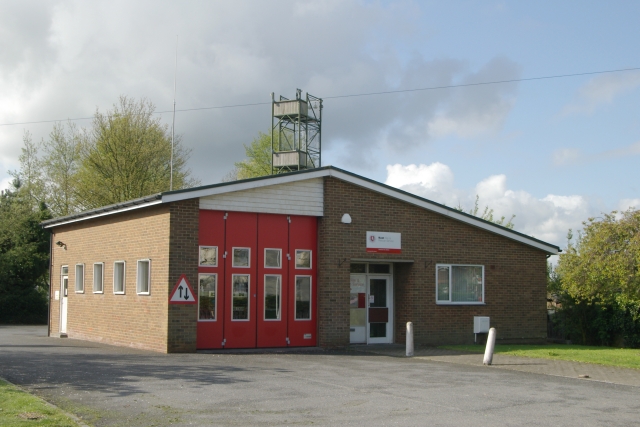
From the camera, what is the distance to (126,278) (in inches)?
835

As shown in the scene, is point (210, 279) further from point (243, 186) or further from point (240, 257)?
point (243, 186)

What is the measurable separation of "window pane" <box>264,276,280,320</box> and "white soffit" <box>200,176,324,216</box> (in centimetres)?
186

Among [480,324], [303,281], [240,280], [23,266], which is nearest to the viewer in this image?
[240,280]

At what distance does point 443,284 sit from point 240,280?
21.3 ft

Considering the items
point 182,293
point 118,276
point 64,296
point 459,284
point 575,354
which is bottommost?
point 575,354

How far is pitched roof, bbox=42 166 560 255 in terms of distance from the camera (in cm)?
Answer: 1902

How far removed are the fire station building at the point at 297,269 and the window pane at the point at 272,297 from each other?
30mm

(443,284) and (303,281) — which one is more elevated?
(303,281)

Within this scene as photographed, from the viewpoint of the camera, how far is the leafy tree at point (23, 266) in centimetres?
3925

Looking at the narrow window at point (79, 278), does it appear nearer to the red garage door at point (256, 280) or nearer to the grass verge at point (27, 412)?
the red garage door at point (256, 280)

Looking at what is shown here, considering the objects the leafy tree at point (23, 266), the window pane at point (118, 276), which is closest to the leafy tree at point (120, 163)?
the leafy tree at point (23, 266)

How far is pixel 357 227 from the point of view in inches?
849

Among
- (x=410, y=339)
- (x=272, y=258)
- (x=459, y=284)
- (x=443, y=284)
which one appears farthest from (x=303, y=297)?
(x=459, y=284)

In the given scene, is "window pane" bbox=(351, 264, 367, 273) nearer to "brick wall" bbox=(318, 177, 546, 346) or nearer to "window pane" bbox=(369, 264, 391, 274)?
"window pane" bbox=(369, 264, 391, 274)
